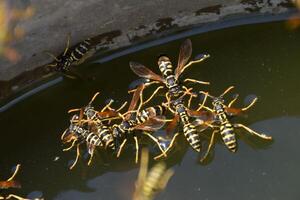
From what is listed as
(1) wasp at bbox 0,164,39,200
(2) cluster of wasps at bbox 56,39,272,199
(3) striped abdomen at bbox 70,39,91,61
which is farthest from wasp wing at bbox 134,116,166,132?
(1) wasp at bbox 0,164,39,200

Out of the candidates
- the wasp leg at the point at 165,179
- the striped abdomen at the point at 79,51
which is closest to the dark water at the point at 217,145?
the wasp leg at the point at 165,179

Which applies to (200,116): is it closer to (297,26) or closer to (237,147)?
(237,147)

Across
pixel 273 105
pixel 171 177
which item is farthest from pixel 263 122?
pixel 171 177

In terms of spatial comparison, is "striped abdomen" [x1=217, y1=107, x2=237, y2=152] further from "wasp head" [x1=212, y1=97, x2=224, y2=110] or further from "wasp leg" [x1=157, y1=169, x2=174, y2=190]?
"wasp leg" [x1=157, y1=169, x2=174, y2=190]

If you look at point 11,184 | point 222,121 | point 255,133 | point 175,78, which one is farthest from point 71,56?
point 255,133

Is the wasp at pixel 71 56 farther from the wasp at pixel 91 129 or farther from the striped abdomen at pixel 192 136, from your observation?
the striped abdomen at pixel 192 136

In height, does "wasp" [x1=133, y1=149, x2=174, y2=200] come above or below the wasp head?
below
